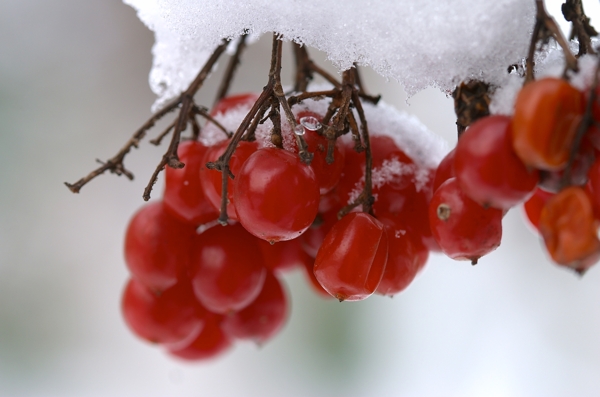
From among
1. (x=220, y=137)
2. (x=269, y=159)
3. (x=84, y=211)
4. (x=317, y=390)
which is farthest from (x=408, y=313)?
(x=269, y=159)

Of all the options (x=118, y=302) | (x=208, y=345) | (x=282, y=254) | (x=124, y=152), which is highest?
(x=124, y=152)

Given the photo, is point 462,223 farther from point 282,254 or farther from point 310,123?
point 282,254

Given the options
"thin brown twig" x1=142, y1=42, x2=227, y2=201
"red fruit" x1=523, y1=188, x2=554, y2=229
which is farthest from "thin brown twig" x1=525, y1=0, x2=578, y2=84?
"thin brown twig" x1=142, y1=42, x2=227, y2=201

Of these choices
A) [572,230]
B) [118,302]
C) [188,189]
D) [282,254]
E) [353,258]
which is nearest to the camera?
[572,230]

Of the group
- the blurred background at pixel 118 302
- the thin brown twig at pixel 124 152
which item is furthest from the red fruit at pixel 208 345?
the blurred background at pixel 118 302

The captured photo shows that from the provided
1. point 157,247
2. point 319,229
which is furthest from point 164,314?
point 319,229

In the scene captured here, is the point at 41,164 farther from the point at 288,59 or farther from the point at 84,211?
the point at 288,59

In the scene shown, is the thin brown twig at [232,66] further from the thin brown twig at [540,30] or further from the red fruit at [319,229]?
the thin brown twig at [540,30]

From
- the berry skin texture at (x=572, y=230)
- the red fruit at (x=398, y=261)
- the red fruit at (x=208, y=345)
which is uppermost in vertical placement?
the berry skin texture at (x=572, y=230)
